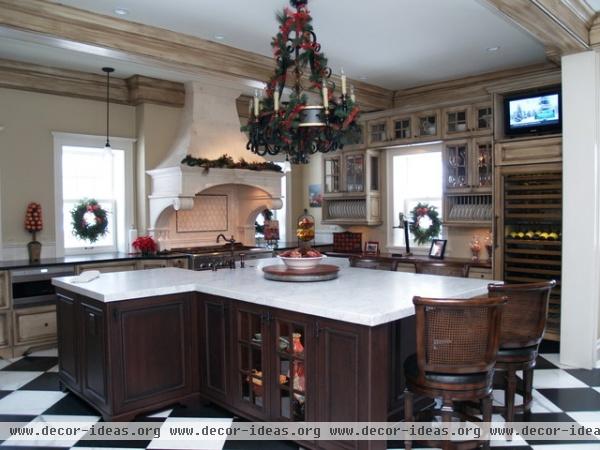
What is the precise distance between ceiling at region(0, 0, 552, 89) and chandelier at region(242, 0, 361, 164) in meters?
0.92

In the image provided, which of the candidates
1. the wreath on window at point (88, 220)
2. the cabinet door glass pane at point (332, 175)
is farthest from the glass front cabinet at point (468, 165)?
the wreath on window at point (88, 220)

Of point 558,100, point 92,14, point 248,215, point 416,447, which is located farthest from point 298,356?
point 248,215

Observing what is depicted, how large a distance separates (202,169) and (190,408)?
10.9 feet

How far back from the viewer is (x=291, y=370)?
2.91m

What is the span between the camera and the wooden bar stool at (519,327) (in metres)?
2.96

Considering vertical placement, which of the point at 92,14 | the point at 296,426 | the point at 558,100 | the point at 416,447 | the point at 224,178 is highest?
the point at 92,14

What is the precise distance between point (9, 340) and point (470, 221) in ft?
17.6

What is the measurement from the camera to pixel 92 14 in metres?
4.04

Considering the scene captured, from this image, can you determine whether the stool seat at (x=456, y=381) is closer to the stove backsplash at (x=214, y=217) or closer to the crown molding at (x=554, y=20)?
the crown molding at (x=554, y=20)

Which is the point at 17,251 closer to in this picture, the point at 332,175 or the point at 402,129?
the point at 332,175

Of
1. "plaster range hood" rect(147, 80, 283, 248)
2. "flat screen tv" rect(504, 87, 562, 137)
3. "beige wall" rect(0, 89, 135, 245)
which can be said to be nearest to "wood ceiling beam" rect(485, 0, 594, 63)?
"flat screen tv" rect(504, 87, 562, 137)

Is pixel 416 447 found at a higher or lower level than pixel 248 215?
lower

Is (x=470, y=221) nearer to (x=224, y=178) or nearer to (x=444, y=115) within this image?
(x=444, y=115)

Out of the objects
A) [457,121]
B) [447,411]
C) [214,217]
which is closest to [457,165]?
[457,121]
